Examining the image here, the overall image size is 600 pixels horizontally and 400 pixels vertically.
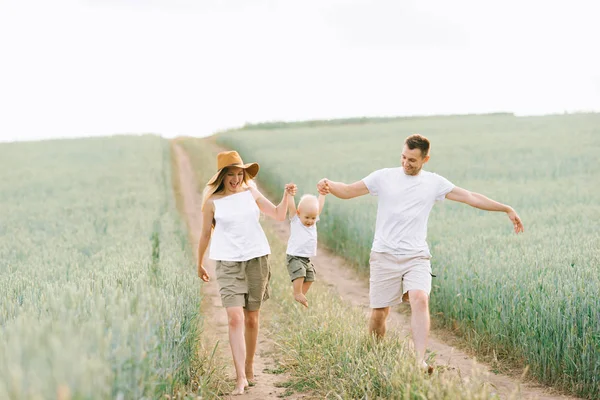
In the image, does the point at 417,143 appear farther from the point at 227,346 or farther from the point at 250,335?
the point at 227,346

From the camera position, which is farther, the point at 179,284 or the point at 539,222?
the point at 539,222

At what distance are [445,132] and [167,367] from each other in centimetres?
3680

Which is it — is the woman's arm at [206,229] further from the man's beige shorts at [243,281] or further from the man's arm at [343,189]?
the man's arm at [343,189]

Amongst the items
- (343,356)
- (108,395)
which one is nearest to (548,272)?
(343,356)

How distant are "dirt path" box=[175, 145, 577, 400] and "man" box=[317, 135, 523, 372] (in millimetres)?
728

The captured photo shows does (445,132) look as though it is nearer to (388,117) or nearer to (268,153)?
(268,153)

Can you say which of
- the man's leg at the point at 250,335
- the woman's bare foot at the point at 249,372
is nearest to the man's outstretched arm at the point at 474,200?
the man's leg at the point at 250,335

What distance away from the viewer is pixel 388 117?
62750mm

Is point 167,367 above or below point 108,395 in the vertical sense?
below

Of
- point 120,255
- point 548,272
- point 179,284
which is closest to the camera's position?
point 179,284

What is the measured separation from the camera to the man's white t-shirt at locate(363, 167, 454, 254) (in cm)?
572

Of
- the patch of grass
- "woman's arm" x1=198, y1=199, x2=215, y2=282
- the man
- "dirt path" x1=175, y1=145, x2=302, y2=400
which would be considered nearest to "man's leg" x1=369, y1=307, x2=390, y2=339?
the man

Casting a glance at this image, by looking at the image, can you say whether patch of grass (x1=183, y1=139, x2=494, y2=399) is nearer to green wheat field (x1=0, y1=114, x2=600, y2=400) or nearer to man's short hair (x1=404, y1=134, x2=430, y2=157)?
green wheat field (x1=0, y1=114, x2=600, y2=400)

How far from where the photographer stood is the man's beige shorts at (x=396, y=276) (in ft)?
18.6
